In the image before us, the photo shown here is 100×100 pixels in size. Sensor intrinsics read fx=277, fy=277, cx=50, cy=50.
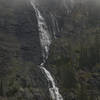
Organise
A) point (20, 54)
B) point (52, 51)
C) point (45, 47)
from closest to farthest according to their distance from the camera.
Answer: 1. point (20, 54)
2. point (52, 51)
3. point (45, 47)

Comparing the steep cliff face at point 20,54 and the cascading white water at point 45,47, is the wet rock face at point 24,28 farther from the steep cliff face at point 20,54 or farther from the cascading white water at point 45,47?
the cascading white water at point 45,47

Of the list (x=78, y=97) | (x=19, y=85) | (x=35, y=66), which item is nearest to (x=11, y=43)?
(x=35, y=66)

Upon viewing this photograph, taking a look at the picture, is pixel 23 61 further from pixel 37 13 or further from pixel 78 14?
pixel 78 14

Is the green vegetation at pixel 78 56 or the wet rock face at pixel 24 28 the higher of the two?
the wet rock face at pixel 24 28

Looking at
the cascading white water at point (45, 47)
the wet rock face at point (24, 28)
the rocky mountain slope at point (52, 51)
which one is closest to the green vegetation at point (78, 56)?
the rocky mountain slope at point (52, 51)

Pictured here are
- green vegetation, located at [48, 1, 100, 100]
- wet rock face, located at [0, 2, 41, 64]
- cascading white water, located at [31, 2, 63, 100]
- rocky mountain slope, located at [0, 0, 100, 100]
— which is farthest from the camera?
wet rock face, located at [0, 2, 41, 64]

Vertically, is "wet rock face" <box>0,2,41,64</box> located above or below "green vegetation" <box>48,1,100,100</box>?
above

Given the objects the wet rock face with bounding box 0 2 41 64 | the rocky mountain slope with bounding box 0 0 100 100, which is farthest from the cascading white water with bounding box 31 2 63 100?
the wet rock face with bounding box 0 2 41 64

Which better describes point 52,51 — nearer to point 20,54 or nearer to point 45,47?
point 45,47

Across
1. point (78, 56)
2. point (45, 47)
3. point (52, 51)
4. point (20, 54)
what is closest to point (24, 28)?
point (45, 47)

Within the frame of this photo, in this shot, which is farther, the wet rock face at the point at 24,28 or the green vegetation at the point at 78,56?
the wet rock face at the point at 24,28

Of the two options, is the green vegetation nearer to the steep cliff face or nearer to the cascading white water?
the cascading white water
